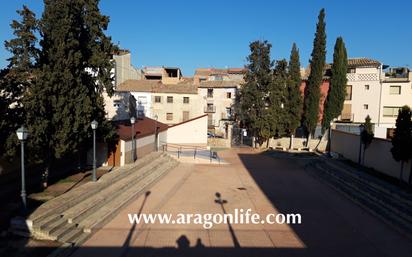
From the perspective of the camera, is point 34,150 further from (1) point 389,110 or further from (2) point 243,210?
(1) point 389,110

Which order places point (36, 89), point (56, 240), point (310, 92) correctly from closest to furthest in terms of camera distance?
1. point (56, 240)
2. point (36, 89)
3. point (310, 92)

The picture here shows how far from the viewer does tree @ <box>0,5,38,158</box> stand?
12742mm

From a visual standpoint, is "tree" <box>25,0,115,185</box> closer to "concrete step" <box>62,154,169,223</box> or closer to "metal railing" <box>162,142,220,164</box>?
"concrete step" <box>62,154,169,223</box>

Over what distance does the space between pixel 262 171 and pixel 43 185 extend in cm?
1570

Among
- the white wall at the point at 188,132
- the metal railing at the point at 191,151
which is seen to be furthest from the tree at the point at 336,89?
the white wall at the point at 188,132

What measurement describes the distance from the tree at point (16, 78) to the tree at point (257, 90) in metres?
26.2

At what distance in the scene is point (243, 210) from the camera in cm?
1512

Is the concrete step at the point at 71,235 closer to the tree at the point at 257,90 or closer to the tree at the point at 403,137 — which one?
the tree at the point at 403,137

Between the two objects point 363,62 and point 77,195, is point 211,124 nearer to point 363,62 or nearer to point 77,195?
point 363,62

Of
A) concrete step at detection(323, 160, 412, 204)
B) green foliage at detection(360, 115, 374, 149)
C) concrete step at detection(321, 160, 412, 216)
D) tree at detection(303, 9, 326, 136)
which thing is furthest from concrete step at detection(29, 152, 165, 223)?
tree at detection(303, 9, 326, 136)

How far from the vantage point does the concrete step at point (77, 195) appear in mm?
11528

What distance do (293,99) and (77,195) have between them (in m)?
27.8

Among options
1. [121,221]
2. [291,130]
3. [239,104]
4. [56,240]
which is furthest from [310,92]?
[56,240]

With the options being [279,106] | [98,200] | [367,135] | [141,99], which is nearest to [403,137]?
[367,135]
